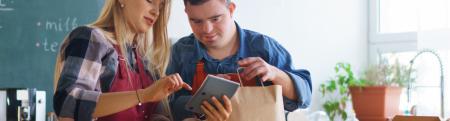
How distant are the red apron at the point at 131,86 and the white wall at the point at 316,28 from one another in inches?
112

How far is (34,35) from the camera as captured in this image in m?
3.78

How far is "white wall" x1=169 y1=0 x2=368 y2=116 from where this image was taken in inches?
181

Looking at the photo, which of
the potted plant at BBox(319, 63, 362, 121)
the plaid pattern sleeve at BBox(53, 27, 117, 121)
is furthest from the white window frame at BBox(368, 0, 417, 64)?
the plaid pattern sleeve at BBox(53, 27, 117, 121)

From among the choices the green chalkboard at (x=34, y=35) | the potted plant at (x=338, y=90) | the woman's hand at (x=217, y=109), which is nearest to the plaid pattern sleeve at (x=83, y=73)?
the woman's hand at (x=217, y=109)

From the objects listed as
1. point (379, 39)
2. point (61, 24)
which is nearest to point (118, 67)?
point (61, 24)

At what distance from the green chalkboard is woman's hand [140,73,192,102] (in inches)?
97.8

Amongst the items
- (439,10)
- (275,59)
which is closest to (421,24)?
(439,10)

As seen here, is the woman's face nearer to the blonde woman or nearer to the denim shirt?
the blonde woman

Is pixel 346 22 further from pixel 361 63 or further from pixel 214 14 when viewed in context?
pixel 214 14

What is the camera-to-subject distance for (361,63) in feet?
16.9

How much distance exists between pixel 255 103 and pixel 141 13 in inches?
13.4

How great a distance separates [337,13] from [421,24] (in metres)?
0.60

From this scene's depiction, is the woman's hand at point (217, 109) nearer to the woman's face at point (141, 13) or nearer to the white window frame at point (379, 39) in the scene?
the woman's face at point (141, 13)

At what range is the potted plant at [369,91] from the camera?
404 cm
